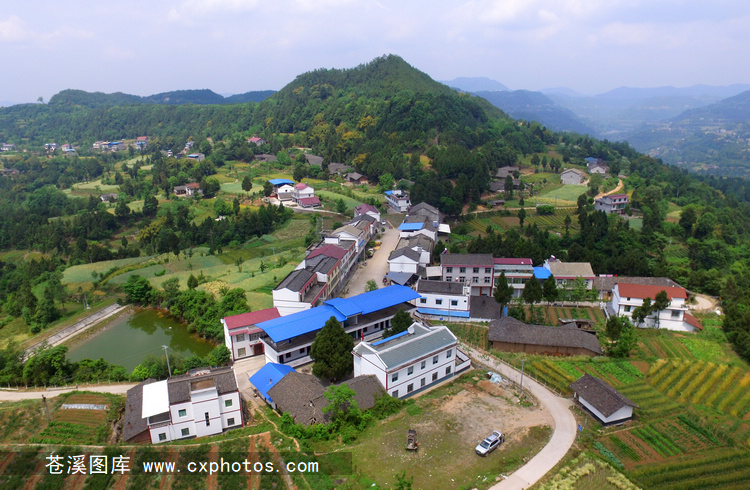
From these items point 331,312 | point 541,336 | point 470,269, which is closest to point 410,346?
point 331,312

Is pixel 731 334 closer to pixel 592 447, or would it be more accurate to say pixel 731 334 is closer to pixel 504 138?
pixel 592 447

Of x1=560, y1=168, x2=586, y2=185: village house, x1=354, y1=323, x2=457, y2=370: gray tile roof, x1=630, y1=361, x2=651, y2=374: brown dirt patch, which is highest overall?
x1=560, y1=168, x2=586, y2=185: village house

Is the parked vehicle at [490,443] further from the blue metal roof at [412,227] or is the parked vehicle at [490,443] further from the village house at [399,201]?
the village house at [399,201]

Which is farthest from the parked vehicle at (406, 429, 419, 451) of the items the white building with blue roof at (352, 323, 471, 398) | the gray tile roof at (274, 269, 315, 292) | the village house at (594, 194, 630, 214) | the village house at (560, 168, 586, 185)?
the village house at (560, 168, 586, 185)

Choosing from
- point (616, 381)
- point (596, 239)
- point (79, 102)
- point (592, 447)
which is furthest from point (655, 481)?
point (79, 102)

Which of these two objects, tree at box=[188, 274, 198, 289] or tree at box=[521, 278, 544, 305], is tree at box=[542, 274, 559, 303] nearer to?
tree at box=[521, 278, 544, 305]

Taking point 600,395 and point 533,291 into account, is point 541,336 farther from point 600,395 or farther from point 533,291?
point 600,395

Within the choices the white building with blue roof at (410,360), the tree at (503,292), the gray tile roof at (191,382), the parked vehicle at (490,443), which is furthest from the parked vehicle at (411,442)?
the tree at (503,292)
